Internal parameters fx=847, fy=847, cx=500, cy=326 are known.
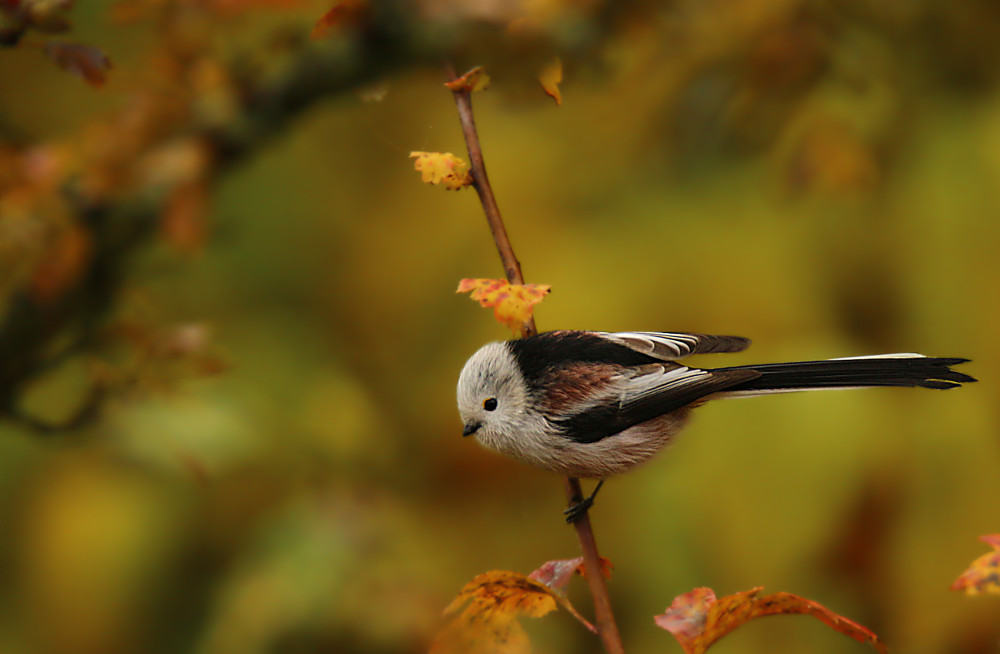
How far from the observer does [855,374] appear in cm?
78

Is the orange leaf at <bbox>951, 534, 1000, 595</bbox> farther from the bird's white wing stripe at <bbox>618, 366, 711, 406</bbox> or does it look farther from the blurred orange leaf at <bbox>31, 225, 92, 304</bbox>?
the blurred orange leaf at <bbox>31, 225, 92, 304</bbox>

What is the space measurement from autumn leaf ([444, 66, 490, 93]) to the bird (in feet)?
0.91

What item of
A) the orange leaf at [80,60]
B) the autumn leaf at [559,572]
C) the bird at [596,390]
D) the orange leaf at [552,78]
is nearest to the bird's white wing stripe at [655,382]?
the bird at [596,390]

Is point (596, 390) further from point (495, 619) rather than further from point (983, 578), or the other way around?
point (983, 578)

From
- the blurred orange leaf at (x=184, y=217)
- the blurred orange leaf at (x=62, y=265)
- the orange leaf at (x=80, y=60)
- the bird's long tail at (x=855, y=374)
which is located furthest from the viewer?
the blurred orange leaf at (x=184, y=217)

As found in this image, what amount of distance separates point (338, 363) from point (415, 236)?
0.34 meters

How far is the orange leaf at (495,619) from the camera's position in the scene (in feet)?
2.22

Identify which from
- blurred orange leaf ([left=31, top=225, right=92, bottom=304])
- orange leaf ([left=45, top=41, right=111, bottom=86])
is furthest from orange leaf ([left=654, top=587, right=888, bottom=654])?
blurred orange leaf ([left=31, top=225, right=92, bottom=304])

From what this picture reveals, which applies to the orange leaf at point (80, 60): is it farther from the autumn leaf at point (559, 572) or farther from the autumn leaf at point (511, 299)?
the autumn leaf at point (559, 572)

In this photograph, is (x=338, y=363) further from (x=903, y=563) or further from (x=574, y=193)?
(x=903, y=563)

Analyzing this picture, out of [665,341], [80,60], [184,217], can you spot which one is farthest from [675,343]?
[184,217]

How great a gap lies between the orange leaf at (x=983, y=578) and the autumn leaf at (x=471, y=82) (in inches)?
20.2

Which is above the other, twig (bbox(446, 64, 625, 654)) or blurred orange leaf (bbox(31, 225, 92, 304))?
blurred orange leaf (bbox(31, 225, 92, 304))

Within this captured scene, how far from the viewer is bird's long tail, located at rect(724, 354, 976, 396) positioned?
0.72m
